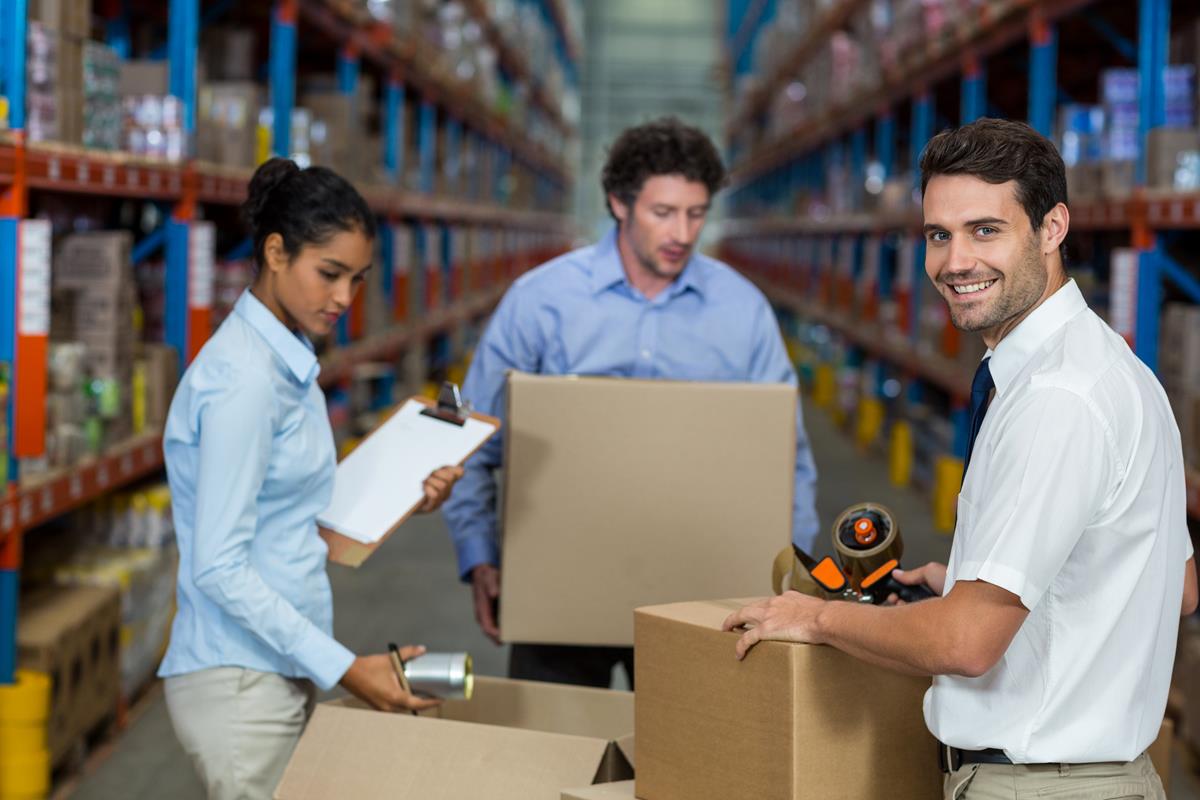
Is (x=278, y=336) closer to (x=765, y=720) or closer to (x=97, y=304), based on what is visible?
(x=765, y=720)

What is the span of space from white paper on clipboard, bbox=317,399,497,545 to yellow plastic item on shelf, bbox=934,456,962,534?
5.30m

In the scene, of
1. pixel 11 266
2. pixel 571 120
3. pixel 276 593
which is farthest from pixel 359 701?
pixel 571 120

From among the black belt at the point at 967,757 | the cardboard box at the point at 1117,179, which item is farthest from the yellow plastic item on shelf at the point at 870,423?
the black belt at the point at 967,757

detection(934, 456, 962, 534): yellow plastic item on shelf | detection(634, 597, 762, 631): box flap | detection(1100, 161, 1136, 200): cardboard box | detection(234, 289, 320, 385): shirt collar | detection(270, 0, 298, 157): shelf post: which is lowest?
detection(934, 456, 962, 534): yellow plastic item on shelf

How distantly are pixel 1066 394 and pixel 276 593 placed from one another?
1.23 m

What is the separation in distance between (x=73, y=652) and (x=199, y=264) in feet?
4.94

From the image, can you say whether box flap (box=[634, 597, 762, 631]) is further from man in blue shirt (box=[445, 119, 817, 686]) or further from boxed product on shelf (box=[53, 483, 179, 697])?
boxed product on shelf (box=[53, 483, 179, 697])

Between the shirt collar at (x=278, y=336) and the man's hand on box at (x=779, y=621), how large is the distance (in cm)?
88

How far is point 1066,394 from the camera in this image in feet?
5.22

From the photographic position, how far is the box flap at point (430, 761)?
81.4 inches

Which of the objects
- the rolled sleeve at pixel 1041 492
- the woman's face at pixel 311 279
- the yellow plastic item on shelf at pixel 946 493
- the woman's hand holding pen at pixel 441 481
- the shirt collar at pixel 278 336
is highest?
the woman's face at pixel 311 279

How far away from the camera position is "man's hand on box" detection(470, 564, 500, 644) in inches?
115

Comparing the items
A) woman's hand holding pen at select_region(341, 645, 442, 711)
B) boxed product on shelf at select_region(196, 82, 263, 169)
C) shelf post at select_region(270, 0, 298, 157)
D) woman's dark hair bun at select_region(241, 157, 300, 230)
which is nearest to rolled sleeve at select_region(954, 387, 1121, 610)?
woman's hand holding pen at select_region(341, 645, 442, 711)

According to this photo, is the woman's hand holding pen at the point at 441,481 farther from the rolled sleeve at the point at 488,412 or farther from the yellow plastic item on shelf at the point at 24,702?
the yellow plastic item on shelf at the point at 24,702
